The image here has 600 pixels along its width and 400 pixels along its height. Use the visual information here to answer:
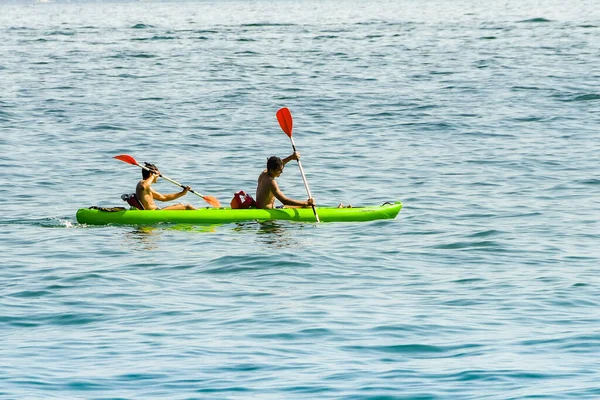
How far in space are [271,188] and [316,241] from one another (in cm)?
146

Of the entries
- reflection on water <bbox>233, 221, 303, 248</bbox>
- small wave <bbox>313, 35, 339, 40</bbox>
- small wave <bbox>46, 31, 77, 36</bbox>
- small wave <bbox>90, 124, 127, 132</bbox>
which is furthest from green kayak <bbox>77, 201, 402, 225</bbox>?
small wave <bbox>46, 31, 77, 36</bbox>

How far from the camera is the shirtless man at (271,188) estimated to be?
603 inches

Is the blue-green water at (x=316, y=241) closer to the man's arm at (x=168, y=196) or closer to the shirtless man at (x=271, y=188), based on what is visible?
the shirtless man at (x=271, y=188)

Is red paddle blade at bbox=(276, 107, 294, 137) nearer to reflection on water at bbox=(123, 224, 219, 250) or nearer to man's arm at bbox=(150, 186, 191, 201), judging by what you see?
man's arm at bbox=(150, 186, 191, 201)

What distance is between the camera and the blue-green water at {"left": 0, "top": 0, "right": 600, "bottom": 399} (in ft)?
28.0

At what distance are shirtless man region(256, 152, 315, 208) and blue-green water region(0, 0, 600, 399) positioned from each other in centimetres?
40

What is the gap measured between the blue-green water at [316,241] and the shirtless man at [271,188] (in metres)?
0.40

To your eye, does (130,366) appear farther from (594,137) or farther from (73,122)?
(73,122)

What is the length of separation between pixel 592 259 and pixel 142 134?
1455 centimetres

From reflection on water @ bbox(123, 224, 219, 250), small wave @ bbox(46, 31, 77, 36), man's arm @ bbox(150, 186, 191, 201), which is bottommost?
reflection on water @ bbox(123, 224, 219, 250)

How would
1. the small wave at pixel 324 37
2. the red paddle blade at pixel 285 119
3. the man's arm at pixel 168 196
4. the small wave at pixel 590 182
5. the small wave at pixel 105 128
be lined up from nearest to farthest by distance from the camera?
the man's arm at pixel 168 196, the red paddle blade at pixel 285 119, the small wave at pixel 590 182, the small wave at pixel 105 128, the small wave at pixel 324 37

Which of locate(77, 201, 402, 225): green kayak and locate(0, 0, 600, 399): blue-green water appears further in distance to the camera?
locate(77, 201, 402, 225): green kayak

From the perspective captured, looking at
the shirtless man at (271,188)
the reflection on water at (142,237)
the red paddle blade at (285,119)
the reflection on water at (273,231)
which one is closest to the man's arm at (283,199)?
the shirtless man at (271,188)

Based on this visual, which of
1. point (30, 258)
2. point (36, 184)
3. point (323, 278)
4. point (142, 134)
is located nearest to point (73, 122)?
point (142, 134)
